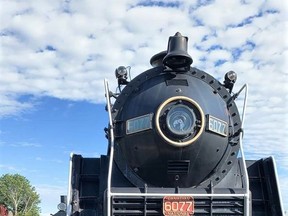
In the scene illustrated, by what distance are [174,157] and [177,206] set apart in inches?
30.1

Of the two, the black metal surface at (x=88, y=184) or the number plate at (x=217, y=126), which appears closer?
the number plate at (x=217, y=126)

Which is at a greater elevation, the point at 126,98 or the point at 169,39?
the point at 169,39

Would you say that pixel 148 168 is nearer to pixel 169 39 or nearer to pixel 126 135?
pixel 126 135

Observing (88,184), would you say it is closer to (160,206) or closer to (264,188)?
(160,206)

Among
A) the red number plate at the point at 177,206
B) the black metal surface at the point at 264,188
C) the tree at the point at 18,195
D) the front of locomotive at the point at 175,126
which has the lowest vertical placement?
the red number plate at the point at 177,206

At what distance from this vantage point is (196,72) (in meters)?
6.98

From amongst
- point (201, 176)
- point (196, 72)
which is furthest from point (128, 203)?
point (196, 72)

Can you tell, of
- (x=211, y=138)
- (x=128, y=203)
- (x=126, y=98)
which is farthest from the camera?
(x=126, y=98)

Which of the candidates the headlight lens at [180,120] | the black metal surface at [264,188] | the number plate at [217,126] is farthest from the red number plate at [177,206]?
the black metal surface at [264,188]

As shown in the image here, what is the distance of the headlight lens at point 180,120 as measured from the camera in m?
6.11

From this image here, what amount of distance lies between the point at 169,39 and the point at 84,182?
268 centimetres

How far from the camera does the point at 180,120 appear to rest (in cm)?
617

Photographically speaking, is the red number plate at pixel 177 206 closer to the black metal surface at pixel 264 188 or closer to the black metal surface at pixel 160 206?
the black metal surface at pixel 160 206

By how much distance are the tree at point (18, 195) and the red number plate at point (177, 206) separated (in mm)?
73298
